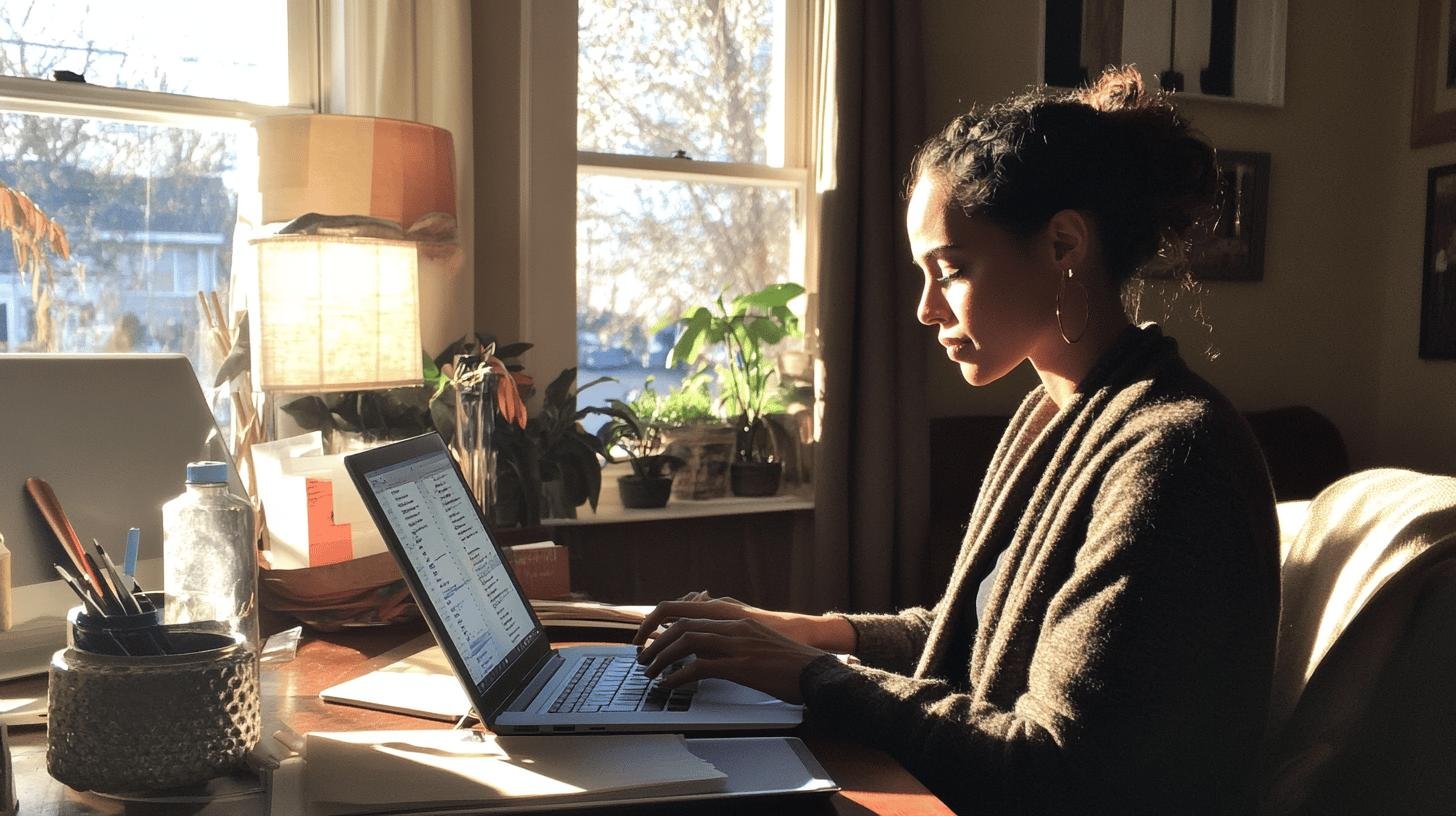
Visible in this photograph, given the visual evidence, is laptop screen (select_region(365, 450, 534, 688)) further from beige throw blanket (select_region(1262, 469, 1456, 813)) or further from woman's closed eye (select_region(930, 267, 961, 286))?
beige throw blanket (select_region(1262, 469, 1456, 813))

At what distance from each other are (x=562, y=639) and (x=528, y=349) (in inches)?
54.1

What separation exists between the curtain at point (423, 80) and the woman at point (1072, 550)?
4.92ft

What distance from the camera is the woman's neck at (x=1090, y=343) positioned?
4.50 ft

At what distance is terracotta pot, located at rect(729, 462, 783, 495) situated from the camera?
322 cm

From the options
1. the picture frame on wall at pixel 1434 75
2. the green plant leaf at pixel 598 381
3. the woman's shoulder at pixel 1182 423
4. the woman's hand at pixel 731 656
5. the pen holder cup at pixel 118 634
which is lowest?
the woman's hand at pixel 731 656

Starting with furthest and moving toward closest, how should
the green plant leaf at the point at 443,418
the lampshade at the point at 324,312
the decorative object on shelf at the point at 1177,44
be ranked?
1. the decorative object on shelf at the point at 1177,44
2. the green plant leaf at the point at 443,418
3. the lampshade at the point at 324,312

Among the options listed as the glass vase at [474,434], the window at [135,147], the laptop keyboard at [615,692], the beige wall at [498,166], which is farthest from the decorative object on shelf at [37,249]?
the laptop keyboard at [615,692]

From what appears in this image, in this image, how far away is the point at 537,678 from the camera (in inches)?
49.4

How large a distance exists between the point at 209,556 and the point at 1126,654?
2.95ft

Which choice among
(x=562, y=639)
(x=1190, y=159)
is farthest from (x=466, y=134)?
(x=1190, y=159)

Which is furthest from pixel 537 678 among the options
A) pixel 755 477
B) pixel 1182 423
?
pixel 755 477

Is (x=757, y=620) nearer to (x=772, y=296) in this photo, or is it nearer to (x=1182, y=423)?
(x=1182, y=423)

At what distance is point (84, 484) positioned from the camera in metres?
1.26

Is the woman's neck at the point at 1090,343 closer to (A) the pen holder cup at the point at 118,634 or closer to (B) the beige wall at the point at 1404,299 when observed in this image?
(A) the pen holder cup at the point at 118,634
